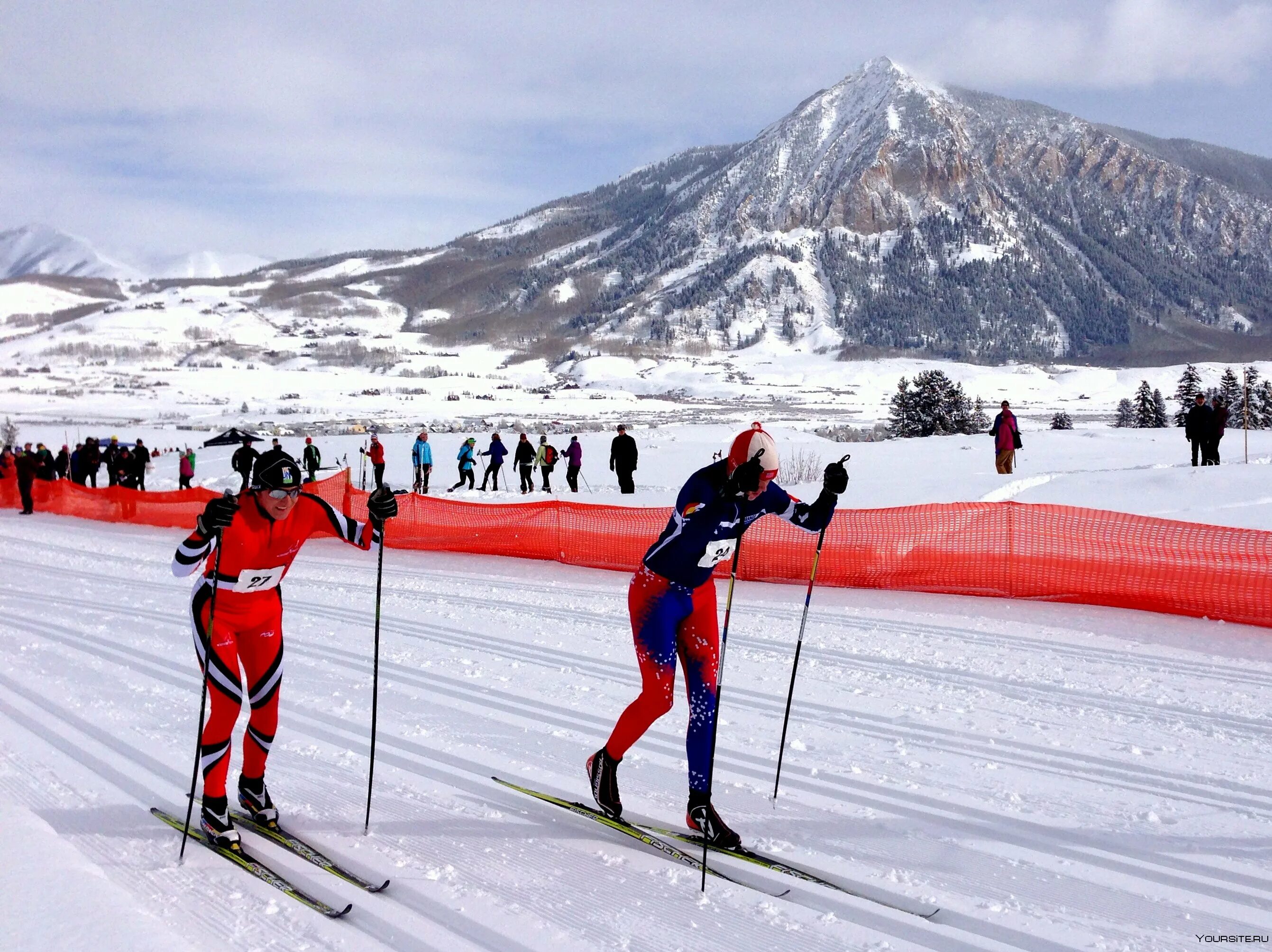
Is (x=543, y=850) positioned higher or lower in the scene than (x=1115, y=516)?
lower

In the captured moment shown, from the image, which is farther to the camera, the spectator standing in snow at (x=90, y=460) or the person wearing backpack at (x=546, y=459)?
the spectator standing in snow at (x=90, y=460)

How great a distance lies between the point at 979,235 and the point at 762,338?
59508 millimetres

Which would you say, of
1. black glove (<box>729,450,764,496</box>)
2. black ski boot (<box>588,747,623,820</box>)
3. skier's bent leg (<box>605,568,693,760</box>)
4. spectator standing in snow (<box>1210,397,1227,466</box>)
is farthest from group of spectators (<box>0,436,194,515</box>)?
spectator standing in snow (<box>1210,397,1227,466</box>)

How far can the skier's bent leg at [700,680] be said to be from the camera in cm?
419

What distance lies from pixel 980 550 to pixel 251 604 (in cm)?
774

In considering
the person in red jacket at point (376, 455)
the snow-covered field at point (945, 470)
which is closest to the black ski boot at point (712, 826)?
the snow-covered field at point (945, 470)

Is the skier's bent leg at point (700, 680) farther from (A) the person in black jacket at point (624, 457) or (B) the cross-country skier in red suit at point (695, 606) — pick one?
(A) the person in black jacket at point (624, 457)

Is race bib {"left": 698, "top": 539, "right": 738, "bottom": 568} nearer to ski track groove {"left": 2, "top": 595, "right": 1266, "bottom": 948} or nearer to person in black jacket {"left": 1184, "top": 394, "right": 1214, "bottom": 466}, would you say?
ski track groove {"left": 2, "top": 595, "right": 1266, "bottom": 948}

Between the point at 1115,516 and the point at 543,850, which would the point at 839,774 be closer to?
the point at 543,850

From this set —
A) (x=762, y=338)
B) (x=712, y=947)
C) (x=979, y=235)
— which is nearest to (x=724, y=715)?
(x=712, y=947)

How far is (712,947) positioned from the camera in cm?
338

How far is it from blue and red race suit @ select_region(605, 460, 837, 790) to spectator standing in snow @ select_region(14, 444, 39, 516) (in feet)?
67.7

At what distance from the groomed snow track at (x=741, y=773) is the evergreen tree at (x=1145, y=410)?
4236cm

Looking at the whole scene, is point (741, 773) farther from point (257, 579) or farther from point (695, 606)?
point (257, 579)
